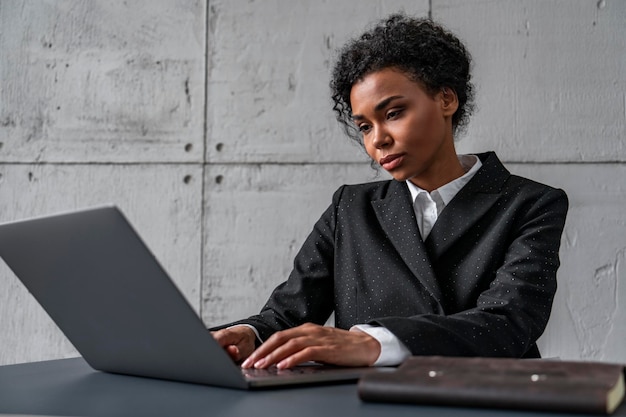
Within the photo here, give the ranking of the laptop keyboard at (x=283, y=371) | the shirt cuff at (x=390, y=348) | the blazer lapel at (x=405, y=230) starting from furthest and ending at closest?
1. the blazer lapel at (x=405, y=230)
2. the shirt cuff at (x=390, y=348)
3. the laptop keyboard at (x=283, y=371)

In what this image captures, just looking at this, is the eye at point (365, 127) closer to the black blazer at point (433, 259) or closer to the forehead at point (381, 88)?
the forehead at point (381, 88)

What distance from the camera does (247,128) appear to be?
270 centimetres

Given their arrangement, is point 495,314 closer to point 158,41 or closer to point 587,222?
point 587,222

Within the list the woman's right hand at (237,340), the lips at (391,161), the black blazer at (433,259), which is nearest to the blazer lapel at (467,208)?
the black blazer at (433,259)

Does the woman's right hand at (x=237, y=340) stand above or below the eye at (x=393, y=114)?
below

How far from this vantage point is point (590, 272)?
2496 millimetres

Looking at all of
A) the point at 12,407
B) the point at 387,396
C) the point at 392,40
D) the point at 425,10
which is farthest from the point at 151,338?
the point at 425,10

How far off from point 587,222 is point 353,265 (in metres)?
1.10

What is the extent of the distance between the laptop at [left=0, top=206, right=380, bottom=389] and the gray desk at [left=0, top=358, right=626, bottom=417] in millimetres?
23

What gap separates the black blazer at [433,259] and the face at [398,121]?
0.11m

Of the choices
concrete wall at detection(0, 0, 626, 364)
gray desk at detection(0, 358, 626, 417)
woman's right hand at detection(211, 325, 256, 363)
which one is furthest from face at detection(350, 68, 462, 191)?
concrete wall at detection(0, 0, 626, 364)

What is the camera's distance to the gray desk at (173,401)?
2.39ft

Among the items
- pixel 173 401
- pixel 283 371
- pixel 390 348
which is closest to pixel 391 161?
pixel 390 348

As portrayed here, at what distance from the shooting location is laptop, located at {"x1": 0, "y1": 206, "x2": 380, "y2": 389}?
0.81 meters
